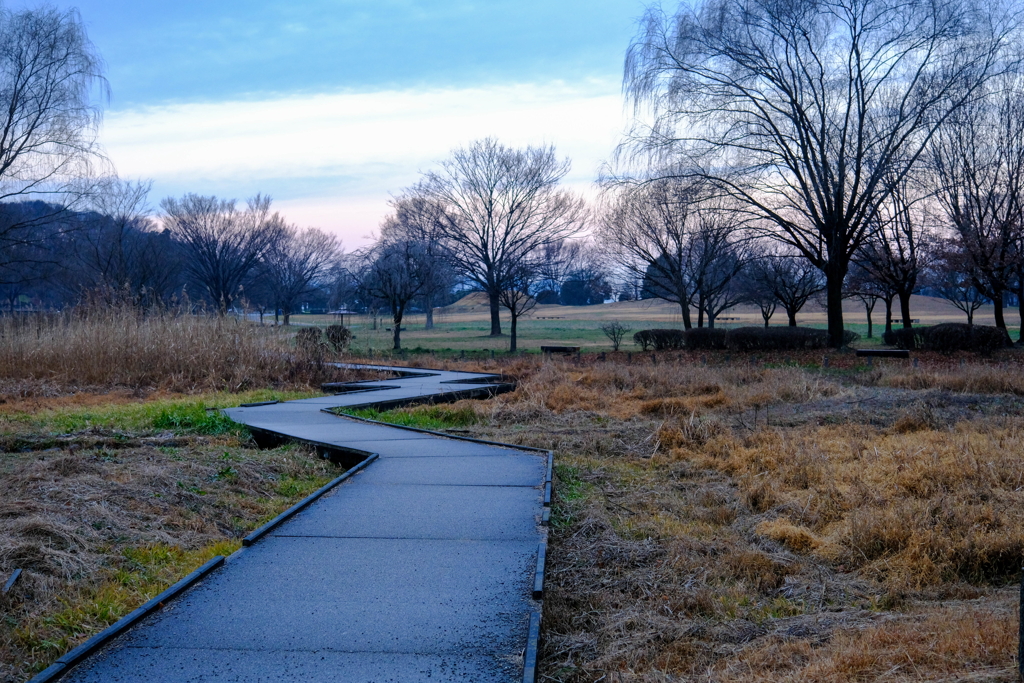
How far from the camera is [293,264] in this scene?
64375 mm

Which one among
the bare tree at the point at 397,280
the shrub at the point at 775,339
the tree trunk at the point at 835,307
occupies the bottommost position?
the shrub at the point at 775,339

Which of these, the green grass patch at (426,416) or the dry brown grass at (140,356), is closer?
the green grass patch at (426,416)

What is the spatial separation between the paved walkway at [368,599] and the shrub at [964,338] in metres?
19.4

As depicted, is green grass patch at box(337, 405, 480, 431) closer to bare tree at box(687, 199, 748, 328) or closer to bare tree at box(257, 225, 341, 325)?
bare tree at box(687, 199, 748, 328)

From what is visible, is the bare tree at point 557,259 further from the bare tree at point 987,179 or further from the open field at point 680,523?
the open field at point 680,523

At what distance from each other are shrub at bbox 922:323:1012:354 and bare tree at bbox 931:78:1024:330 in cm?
359

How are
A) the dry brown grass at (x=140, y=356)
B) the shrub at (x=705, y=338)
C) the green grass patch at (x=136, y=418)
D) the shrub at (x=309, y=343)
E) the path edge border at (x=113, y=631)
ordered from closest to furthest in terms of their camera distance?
the path edge border at (x=113, y=631) < the green grass patch at (x=136, y=418) < the dry brown grass at (x=140, y=356) < the shrub at (x=309, y=343) < the shrub at (x=705, y=338)

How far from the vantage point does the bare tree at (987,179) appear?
23.9 metres

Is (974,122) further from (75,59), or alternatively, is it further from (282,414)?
(75,59)

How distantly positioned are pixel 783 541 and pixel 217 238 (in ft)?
169

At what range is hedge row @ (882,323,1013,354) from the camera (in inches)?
819

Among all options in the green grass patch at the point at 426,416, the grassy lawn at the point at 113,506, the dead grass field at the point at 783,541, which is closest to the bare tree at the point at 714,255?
the dead grass field at the point at 783,541

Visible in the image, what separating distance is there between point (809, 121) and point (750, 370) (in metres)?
9.96

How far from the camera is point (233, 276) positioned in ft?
168
